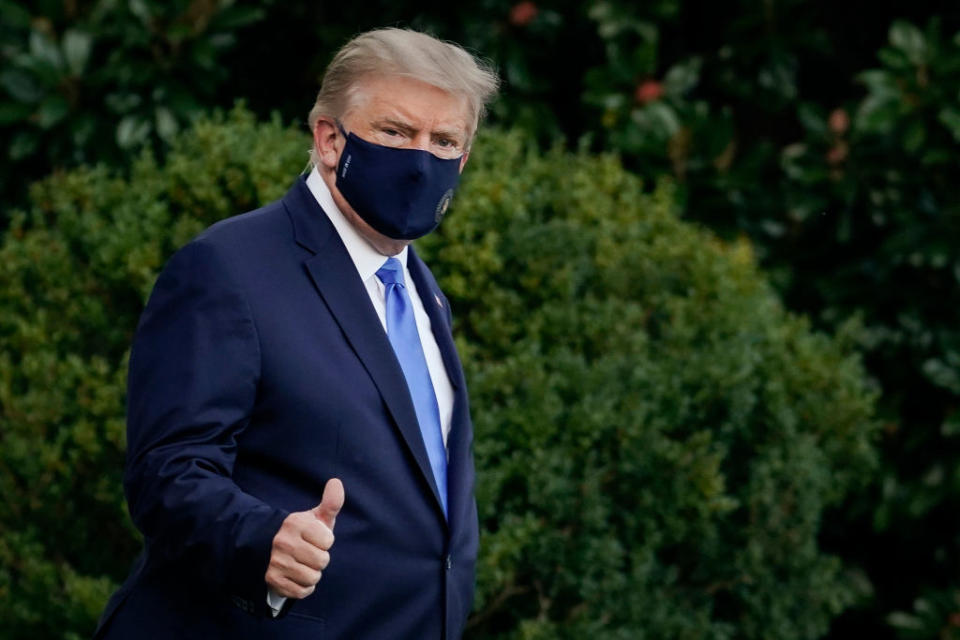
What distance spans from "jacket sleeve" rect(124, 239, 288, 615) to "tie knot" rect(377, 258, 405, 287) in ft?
1.10

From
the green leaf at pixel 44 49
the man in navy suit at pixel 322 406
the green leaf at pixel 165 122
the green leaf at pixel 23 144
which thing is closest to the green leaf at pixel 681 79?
the green leaf at pixel 165 122

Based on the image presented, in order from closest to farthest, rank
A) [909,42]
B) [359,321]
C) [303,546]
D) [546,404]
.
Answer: [303,546]
[359,321]
[546,404]
[909,42]

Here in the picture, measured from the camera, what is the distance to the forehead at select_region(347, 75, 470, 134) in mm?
2367

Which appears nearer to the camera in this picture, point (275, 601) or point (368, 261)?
point (275, 601)

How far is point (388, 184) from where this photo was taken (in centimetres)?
239

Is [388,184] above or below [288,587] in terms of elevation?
above

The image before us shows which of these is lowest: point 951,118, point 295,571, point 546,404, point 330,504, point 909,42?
point 546,404

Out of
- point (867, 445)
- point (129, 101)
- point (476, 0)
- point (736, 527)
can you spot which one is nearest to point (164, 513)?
point (736, 527)

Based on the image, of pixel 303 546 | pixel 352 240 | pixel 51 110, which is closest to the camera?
pixel 303 546

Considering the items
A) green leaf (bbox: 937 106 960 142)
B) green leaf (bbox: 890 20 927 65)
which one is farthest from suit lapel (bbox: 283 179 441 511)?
green leaf (bbox: 890 20 927 65)

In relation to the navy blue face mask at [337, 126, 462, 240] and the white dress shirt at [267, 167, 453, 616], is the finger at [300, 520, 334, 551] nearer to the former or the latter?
the white dress shirt at [267, 167, 453, 616]

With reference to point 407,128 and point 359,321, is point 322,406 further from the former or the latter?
point 407,128

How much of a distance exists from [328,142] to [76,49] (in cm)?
294

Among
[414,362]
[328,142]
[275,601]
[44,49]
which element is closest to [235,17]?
[44,49]
